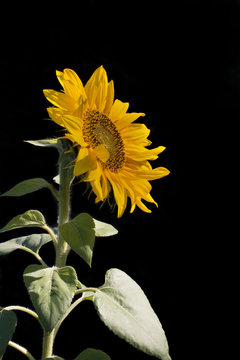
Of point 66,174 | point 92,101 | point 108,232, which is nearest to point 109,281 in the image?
point 108,232

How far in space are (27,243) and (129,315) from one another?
0.28 metres

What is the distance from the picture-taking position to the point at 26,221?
2.42ft

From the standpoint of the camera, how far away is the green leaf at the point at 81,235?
2.21 feet

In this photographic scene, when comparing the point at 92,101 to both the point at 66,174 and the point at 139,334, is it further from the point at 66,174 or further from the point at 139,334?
the point at 139,334

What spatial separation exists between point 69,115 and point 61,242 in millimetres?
207

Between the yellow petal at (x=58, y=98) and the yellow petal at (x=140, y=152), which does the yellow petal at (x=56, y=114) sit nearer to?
the yellow petal at (x=58, y=98)

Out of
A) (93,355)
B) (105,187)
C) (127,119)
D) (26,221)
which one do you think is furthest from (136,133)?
(93,355)

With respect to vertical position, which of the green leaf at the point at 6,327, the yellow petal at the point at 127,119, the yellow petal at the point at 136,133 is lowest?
the green leaf at the point at 6,327

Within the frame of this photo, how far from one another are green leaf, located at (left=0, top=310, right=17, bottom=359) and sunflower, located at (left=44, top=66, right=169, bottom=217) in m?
0.22

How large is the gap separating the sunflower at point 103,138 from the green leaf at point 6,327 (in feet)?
0.72

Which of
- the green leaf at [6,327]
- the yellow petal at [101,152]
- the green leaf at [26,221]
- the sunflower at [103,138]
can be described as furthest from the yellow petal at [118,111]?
the green leaf at [6,327]

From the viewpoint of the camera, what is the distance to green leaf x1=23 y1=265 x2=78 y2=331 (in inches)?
24.5

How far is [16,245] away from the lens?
2.87ft

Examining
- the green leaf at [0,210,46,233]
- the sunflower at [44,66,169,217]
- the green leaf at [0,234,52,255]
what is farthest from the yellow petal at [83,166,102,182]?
the green leaf at [0,234,52,255]
